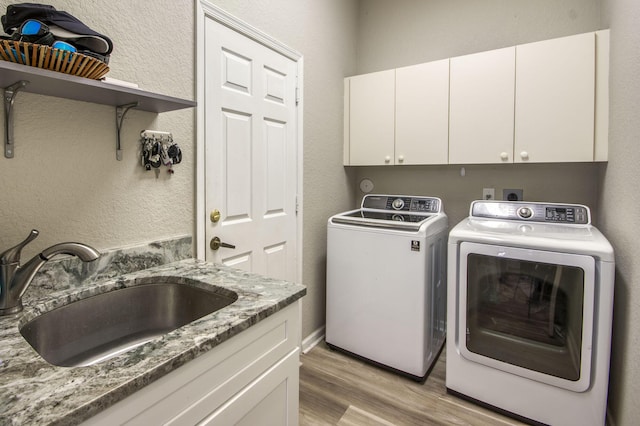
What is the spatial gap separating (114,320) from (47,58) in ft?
2.71

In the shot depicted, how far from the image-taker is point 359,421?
1766mm

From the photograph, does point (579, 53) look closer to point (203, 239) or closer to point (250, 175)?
point (250, 175)

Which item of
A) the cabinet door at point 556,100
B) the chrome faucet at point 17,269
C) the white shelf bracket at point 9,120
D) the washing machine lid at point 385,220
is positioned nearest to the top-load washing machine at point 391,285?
the washing machine lid at point 385,220

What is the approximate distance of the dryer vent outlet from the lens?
235cm

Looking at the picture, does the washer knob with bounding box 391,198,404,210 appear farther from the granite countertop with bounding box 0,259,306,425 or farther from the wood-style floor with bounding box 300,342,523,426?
the granite countertop with bounding box 0,259,306,425

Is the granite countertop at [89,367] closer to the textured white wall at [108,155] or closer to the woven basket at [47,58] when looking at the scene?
the textured white wall at [108,155]

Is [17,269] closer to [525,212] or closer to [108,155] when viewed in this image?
[108,155]

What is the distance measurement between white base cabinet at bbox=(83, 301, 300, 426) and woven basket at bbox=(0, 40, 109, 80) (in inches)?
32.8

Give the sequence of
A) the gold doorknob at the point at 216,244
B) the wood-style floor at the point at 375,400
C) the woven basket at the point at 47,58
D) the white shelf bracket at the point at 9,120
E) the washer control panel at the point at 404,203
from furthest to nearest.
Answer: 1. the washer control panel at the point at 404,203
2. the wood-style floor at the point at 375,400
3. the gold doorknob at the point at 216,244
4. the white shelf bracket at the point at 9,120
5. the woven basket at the point at 47,58

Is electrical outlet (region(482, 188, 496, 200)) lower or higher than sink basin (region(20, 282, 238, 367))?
higher

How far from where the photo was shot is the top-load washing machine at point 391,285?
6.70 ft

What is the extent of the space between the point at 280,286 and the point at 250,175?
89 centimetres

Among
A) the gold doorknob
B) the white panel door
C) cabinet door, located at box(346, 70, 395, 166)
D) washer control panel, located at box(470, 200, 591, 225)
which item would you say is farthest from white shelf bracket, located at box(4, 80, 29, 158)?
washer control panel, located at box(470, 200, 591, 225)

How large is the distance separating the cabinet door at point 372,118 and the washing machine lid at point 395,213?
1.01 ft
